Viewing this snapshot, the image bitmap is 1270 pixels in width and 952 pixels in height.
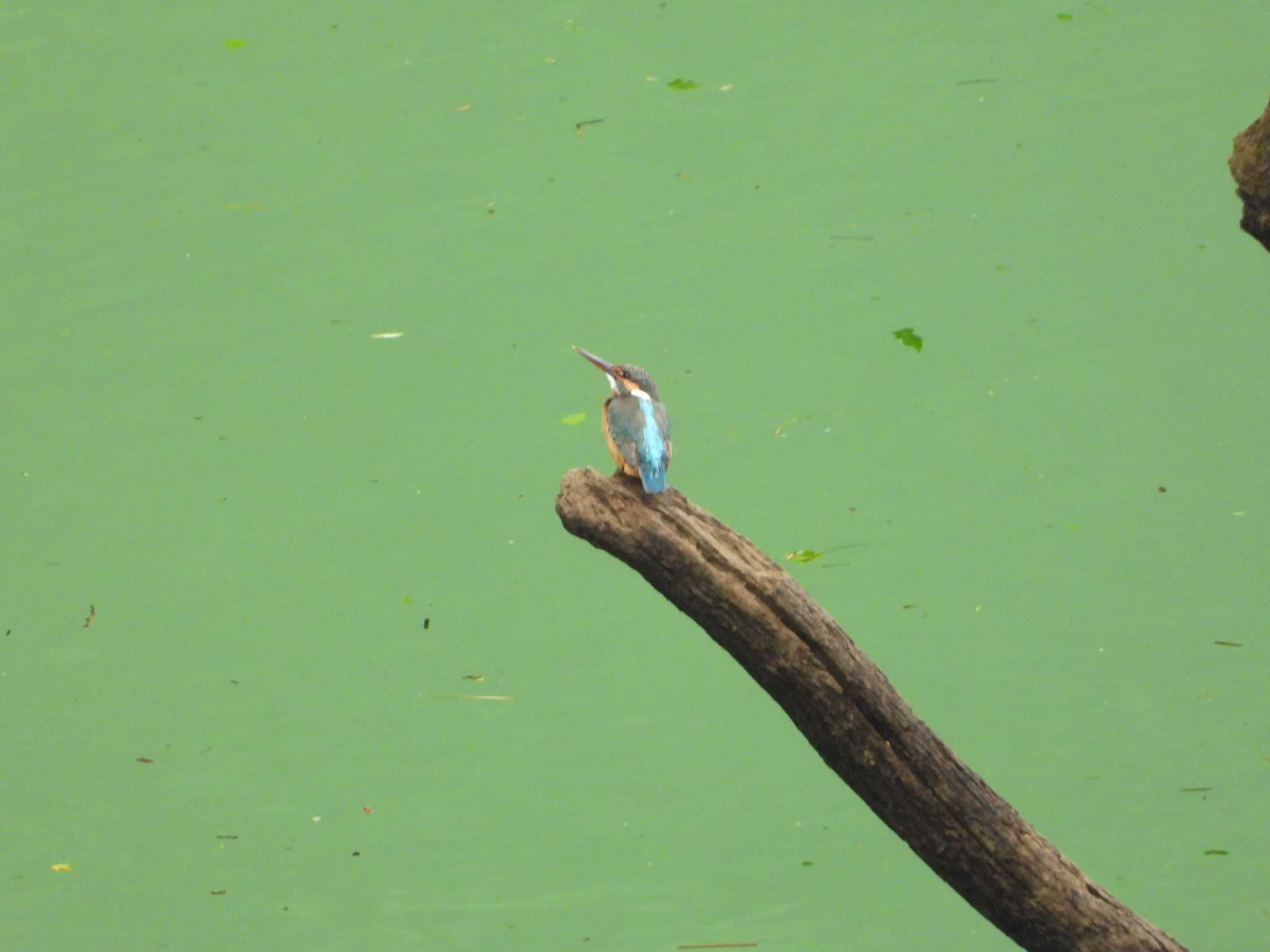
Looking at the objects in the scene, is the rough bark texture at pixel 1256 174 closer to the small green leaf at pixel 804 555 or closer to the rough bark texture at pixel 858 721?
the rough bark texture at pixel 858 721

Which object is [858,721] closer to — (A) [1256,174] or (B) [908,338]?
(A) [1256,174]

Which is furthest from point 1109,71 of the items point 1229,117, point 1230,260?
point 1230,260

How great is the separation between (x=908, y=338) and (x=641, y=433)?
6.11 ft

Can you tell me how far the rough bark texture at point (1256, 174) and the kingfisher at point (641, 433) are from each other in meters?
0.92

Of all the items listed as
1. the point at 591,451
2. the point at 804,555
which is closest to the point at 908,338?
the point at 804,555

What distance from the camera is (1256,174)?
1.77 metres

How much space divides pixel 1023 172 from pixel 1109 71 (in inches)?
16.8

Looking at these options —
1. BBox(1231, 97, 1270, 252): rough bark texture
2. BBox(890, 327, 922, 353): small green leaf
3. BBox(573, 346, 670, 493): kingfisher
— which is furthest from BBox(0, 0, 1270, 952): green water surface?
BBox(1231, 97, 1270, 252): rough bark texture

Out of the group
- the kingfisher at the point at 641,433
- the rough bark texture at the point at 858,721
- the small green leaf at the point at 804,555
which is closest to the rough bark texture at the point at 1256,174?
the rough bark texture at the point at 858,721

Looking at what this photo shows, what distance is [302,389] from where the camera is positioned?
3.97 metres

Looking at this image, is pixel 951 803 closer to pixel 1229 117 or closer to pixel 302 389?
pixel 302 389

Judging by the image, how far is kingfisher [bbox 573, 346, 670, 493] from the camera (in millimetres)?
2258

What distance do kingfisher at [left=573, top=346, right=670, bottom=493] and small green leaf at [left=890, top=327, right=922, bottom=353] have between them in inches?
60.7

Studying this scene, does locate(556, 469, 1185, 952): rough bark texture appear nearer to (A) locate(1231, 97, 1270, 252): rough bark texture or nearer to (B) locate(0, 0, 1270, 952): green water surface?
(A) locate(1231, 97, 1270, 252): rough bark texture
